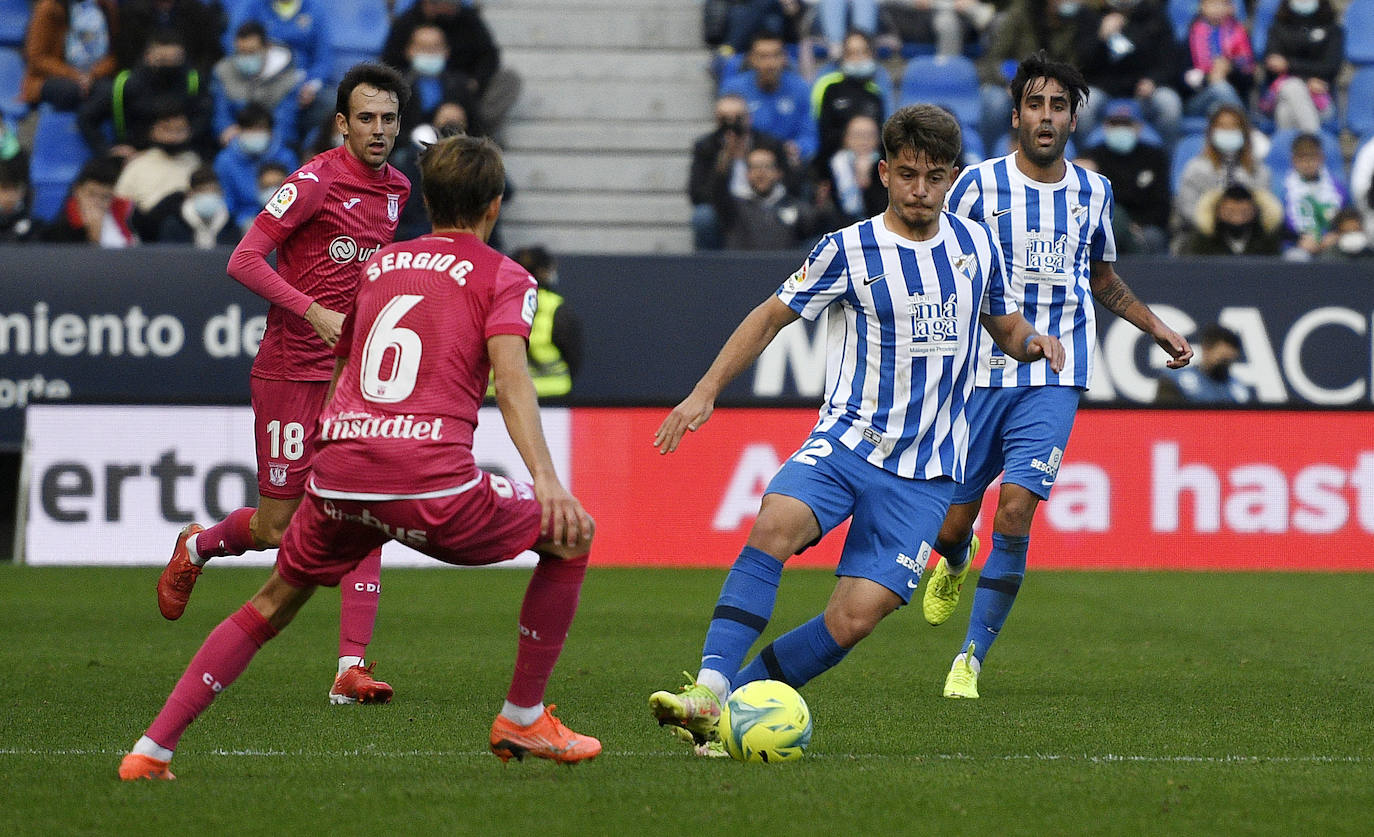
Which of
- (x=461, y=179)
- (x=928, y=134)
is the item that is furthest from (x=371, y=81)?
(x=928, y=134)

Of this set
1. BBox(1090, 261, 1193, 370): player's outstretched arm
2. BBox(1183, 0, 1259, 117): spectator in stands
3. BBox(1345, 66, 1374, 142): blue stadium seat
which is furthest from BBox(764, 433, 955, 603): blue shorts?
BBox(1345, 66, 1374, 142): blue stadium seat

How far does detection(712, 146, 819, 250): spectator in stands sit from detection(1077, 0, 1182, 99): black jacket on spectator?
3.08 metres

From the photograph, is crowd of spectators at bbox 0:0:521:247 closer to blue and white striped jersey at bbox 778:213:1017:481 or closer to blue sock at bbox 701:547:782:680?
blue and white striped jersey at bbox 778:213:1017:481

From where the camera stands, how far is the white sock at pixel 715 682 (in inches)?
208

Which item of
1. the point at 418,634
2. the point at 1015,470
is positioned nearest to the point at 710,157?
the point at 418,634

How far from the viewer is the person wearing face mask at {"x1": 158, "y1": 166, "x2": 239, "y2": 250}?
44.0 feet

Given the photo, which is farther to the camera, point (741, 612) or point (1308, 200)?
point (1308, 200)

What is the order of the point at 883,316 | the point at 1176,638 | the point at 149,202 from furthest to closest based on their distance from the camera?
the point at 149,202, the point at 1176,638, the point at 883,316

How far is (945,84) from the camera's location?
15.6 m

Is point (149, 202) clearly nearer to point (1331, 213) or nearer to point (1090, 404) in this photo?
point (1090, 404)

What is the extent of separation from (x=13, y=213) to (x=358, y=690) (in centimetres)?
832

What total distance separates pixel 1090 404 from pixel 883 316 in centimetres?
695

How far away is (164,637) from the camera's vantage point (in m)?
8.44

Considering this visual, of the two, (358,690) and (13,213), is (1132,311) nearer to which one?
(358,690)
